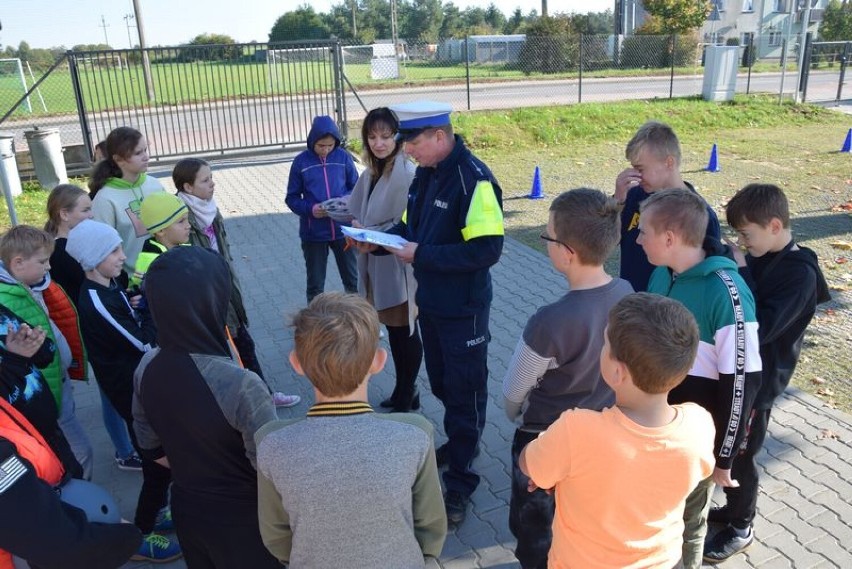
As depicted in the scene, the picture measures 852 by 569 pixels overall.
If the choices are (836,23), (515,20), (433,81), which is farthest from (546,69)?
(515,20)

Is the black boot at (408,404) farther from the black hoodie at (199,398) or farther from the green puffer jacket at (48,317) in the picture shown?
the black hoodie at (199,398)

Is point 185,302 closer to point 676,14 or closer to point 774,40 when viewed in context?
point 676,14

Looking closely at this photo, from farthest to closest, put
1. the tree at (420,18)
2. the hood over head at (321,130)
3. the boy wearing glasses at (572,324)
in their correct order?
the tree at (420,18)
the hood over head at (321,130)
the boy wearing glasses at (572,324)

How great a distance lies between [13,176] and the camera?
10.5 m

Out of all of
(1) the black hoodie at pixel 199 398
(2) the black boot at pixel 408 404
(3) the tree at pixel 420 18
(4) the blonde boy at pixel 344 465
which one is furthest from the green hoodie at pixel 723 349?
(3) the tree at pixel 420 18

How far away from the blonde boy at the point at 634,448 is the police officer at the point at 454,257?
129cm

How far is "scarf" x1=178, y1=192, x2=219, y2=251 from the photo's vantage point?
3.93m

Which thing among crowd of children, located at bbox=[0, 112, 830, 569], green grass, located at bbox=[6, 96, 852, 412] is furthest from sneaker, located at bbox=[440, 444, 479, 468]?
green grass, located at bbox=[6, 96, 852, 412]

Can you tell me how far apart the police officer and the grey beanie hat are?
4.62 feet

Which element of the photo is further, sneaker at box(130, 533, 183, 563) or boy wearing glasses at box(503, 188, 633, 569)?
sneaker at box(130, 533, 183, 563)

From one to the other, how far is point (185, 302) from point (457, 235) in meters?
1.51

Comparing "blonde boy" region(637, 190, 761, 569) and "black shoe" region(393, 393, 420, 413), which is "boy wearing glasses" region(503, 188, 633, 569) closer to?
"blonde boy" region(637, 190, 761, 569)

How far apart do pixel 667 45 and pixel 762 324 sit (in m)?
25.9

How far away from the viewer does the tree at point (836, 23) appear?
38188mm
